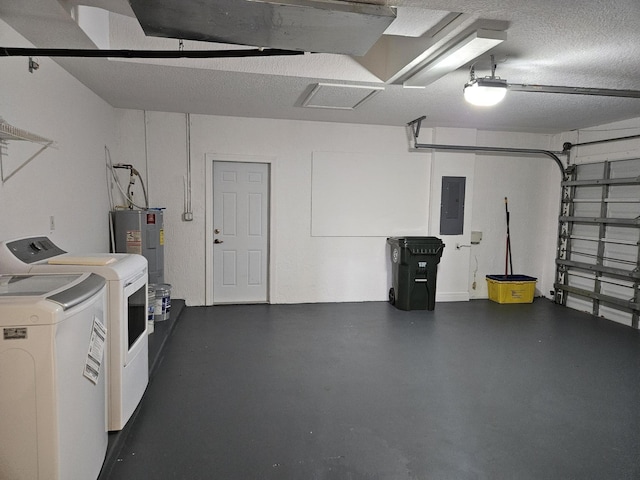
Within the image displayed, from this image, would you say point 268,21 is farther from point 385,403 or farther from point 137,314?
point 385,403

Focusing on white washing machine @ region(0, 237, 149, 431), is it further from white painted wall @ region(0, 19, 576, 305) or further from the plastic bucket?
the plastic bucket

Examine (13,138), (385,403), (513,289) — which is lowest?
(385,403)

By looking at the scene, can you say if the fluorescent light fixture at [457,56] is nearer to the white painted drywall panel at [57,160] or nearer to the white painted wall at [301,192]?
the white painted wall at [301,192]

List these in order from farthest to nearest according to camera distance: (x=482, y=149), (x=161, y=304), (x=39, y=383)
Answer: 1. (x=482, y=149)
2. (x=161, y=304)
3. (x=39, y=383)

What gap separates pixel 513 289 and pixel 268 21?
5.59 m

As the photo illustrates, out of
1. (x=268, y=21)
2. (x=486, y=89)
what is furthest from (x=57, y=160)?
(x=486, y=89)

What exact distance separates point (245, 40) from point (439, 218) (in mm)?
4530

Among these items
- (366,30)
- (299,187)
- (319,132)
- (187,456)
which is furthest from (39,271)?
(319,132)

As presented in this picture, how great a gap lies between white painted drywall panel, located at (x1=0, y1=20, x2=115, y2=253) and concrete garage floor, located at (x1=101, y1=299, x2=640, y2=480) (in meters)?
1.45

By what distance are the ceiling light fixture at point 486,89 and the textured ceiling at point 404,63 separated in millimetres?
150

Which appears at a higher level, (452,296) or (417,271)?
(417,271)

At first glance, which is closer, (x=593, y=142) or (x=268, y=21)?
(x=268, y=21)

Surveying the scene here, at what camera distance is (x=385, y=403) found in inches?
121

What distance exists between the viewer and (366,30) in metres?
2.22
